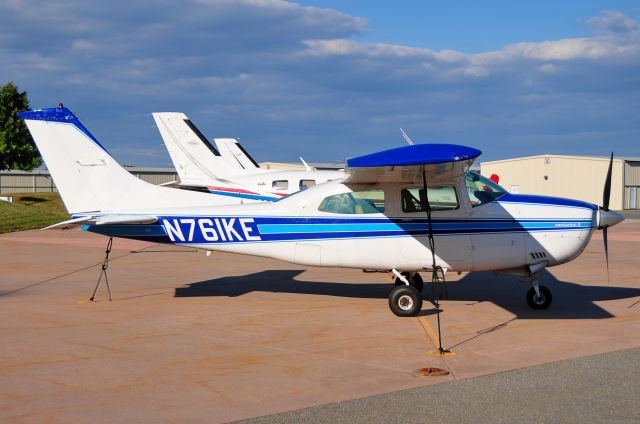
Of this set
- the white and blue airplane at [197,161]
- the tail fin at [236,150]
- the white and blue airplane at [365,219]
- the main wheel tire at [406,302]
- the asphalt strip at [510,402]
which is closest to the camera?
the asphalt strip at [510,402]

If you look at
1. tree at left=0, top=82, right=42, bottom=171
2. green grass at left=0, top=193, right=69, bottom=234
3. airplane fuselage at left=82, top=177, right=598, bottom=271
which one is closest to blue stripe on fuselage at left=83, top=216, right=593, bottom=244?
airplane fuselage at left=82, top=177, right=598, bottom=271

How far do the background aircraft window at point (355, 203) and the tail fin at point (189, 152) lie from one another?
14625mm

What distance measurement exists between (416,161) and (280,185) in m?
13.5

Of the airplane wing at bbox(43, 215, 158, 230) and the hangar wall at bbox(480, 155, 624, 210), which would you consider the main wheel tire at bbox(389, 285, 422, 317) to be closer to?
the airplane wing at bbox(43, 215, 158, 230)

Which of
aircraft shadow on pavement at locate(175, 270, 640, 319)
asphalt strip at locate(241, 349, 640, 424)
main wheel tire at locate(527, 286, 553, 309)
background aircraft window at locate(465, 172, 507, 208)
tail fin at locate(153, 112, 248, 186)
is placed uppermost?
tail fin at locate(153, 112, 248, 186)

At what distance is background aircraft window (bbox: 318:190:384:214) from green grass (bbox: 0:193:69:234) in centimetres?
2087

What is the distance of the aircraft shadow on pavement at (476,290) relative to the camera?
11.1 metres

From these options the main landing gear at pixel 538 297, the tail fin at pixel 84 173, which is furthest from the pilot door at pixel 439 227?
the tail fin at pixel 84 173

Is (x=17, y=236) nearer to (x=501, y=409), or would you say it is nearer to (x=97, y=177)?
(x=97, y=177)

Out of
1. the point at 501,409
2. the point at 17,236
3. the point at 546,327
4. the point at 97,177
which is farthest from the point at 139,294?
the point at 17,236

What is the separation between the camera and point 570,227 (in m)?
10.7

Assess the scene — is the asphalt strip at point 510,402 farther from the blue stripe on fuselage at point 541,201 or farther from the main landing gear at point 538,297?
the blue stripe on fuselage at point 541,201

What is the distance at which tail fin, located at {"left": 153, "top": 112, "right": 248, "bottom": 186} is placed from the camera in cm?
2583

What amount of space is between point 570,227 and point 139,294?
7355mm
